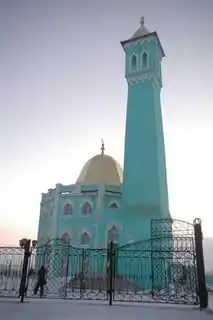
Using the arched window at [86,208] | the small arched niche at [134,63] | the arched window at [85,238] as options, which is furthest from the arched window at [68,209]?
the small arched niche at [134,63]

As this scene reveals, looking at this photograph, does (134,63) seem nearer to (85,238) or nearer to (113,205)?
(113,205)

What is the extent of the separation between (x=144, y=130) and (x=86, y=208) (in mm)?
8263

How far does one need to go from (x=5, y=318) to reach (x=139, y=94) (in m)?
23.2

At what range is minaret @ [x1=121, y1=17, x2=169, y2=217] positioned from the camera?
24109 millimetres

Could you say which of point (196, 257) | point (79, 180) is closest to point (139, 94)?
point (79, 180)

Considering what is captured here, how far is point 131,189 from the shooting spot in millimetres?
24625

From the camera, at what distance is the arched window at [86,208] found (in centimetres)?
2612

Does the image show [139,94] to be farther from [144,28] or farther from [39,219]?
[39,219]

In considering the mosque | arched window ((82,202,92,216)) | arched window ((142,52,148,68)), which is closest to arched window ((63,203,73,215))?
the mosque

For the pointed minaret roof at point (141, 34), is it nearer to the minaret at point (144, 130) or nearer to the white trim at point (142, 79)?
the minaret at point (144, 130)

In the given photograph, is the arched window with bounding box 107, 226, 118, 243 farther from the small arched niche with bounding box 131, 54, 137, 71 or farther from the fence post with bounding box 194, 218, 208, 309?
the small arched niche with bounding box 131, 54, 137, 71

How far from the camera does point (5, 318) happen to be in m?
6.95

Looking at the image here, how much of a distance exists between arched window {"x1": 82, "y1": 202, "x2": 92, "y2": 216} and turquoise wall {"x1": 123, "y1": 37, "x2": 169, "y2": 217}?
341cm

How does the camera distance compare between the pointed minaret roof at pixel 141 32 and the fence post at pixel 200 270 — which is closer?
the fence post at pixel 200 270
